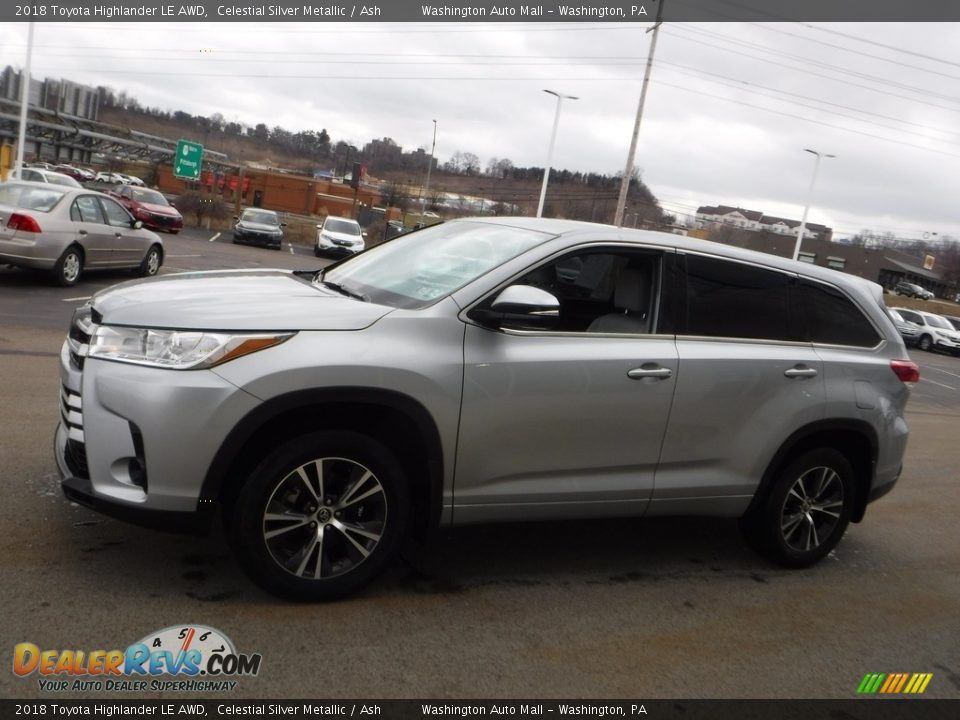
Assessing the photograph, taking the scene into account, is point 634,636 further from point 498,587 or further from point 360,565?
point 360,565

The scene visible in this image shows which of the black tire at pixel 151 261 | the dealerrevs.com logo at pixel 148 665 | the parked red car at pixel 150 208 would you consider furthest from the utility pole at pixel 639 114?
the dealerrevs.com logo at pixel 148 665

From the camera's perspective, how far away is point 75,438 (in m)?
3.64

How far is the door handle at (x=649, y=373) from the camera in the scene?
4274 millimetres

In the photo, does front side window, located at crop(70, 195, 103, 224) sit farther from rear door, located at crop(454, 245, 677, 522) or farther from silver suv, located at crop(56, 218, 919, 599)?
rear door, located at crop(454, 245, 677, 522)

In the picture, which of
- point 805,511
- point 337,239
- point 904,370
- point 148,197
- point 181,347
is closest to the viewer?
point 181,347

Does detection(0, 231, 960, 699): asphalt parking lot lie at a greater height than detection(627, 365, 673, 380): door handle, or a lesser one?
lesser

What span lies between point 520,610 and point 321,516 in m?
1.09

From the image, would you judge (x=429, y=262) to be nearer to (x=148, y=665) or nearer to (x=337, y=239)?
(x=148, y=665)

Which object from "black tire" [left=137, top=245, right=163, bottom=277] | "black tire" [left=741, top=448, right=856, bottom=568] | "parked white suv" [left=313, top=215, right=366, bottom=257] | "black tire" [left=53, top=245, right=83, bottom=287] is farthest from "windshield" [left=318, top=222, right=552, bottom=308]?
"parked white suv" [left=313, top=215, right=366, bottom=257]

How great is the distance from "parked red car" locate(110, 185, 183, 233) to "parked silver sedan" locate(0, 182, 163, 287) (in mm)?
15434

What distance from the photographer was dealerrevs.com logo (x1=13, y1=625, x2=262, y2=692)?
3066 millimetres

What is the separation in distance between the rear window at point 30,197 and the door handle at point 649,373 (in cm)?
1123

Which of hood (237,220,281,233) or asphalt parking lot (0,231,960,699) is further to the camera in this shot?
hood (237,220,281,233)
